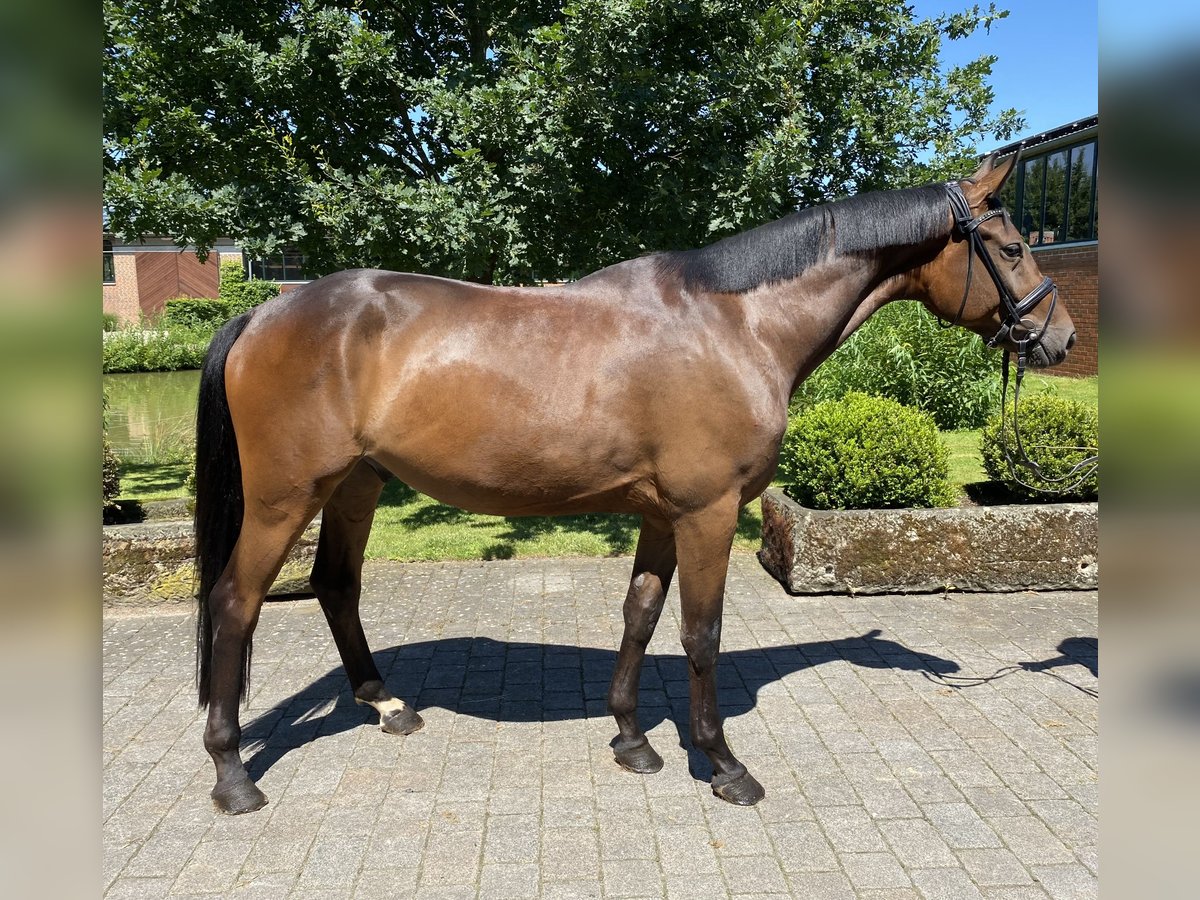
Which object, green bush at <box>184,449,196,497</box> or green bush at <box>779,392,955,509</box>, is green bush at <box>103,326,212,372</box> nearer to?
green bush at <box>184,449,196,497</box>

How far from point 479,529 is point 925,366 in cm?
665

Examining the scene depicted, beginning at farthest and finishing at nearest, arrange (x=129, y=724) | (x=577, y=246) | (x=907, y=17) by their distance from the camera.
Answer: (x=577, y=246)
(x=907, y=17)
(x=129, y=724)

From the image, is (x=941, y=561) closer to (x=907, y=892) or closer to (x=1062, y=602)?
(x=1062, y=602)

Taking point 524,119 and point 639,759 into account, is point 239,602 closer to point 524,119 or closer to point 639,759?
point 639,759

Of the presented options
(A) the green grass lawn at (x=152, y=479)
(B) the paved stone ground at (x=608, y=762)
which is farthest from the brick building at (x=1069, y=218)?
(A) the green grass lawn at (x=152, y=479)

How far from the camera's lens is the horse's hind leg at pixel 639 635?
141 inches

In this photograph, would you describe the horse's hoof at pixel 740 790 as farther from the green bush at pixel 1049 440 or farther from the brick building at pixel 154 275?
the brick building at pixel 154 275

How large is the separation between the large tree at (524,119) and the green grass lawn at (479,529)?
7.81 ft

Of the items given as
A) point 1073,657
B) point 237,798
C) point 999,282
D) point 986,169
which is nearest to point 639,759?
point 237,798

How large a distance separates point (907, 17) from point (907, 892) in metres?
6.59

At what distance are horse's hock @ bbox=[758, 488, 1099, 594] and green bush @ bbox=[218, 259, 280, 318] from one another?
23.1 metres

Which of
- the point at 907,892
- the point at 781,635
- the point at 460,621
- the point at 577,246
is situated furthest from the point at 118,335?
the point at 907,892

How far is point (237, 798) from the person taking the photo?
3.24 metres

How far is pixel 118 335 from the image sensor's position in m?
22.6
